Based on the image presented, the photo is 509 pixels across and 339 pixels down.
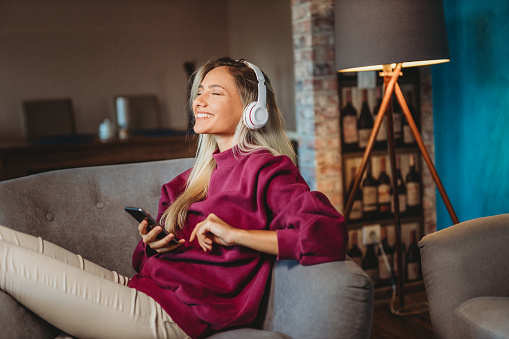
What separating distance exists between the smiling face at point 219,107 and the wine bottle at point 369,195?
4.12 ft

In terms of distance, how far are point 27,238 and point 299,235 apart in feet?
2.71

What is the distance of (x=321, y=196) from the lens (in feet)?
4.24

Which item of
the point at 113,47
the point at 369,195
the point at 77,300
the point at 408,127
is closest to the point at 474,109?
the point at 408,127

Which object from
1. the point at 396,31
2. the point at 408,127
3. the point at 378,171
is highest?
the point at 396,31

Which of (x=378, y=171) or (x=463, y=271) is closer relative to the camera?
(x=463, y=271)

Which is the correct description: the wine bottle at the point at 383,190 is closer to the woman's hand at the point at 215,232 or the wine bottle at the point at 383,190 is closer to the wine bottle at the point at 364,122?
the wine bottle at the point at 364,122

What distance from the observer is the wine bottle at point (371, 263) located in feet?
8.72

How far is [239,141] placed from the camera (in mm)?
1540

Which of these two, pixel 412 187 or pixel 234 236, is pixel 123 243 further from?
pixel 412 187

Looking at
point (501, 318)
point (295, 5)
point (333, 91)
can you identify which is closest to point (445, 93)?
point (333, 91)

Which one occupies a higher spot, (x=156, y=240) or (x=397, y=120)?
(x=397, y=120)

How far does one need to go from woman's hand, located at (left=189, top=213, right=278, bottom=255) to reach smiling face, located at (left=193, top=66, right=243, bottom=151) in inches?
12.4

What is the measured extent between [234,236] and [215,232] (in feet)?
0.17

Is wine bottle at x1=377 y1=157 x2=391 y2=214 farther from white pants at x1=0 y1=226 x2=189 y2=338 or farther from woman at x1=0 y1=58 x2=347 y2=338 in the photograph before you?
white pants at x1=0 y1=226 x2=189 y2=338
